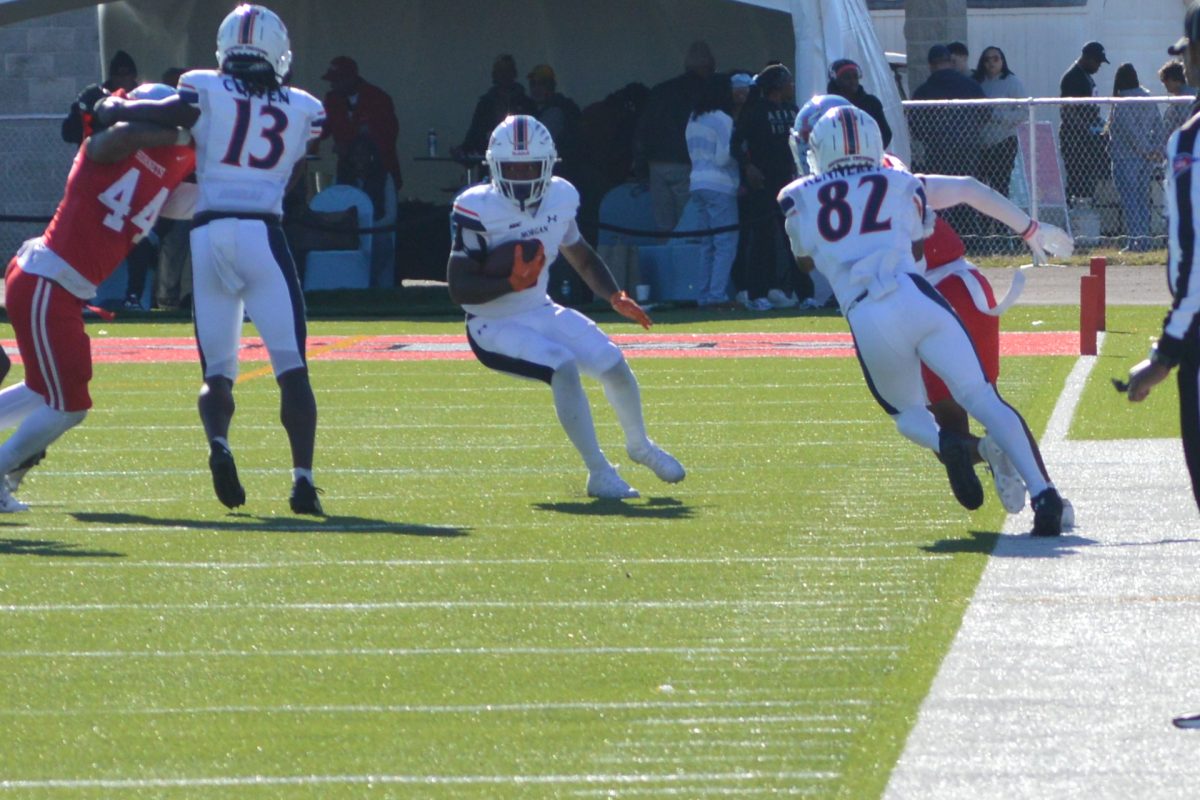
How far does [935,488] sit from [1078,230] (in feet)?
42.4

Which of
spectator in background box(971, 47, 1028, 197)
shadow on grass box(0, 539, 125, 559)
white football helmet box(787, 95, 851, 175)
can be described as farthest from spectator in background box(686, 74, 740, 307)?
shadow on grass box(0, 539, 125, 559)

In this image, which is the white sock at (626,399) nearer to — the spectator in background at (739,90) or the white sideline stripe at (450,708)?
the white sideline stripe at (450,708)

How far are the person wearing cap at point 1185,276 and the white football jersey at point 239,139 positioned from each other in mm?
4012

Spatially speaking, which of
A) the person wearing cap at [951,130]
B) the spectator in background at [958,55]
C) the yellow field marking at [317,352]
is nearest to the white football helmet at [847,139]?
the yellow field marking at [317,352]

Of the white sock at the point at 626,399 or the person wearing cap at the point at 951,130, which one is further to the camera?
the person wearing cap at the point at 951,130

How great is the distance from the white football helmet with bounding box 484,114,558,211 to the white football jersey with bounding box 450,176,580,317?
75mm

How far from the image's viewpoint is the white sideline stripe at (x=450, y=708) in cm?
502

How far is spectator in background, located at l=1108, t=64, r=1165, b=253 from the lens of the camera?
1973 cm

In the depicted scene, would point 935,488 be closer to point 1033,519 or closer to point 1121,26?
point 1033,519

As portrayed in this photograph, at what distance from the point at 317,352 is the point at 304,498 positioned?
7.02m

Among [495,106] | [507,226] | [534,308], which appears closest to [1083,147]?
[495,106]

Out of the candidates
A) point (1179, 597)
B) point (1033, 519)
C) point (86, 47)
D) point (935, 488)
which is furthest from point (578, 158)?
point (1179, 597)

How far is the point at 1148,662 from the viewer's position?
17.4 feet

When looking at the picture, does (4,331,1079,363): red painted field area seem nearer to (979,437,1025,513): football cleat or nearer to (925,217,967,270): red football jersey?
(925,217,967,270): red football jersey
